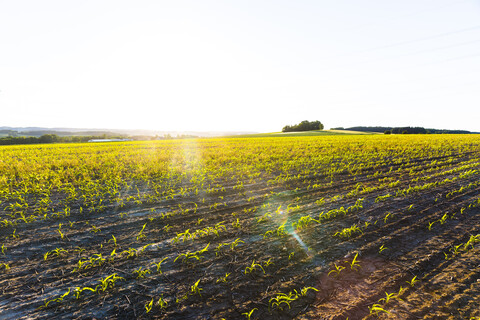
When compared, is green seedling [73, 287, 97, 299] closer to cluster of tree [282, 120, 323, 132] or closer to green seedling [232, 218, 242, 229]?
green seedling [232, 218, 242, 229]

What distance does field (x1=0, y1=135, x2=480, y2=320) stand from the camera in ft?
8.63

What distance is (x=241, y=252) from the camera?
3.67 m

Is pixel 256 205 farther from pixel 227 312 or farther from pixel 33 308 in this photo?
pixel 33 308

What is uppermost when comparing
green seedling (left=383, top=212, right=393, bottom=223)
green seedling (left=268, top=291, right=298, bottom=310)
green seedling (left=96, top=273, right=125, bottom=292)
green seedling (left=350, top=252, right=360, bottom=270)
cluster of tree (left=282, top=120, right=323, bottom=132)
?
cluster of tree (left=282, top=120, right=323, bottom=132)

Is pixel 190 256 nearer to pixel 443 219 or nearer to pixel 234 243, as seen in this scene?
pixel 234 243

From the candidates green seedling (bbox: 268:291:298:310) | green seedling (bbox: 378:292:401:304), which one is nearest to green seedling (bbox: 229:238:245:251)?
green seedling (bbox: 268:291:298:310)

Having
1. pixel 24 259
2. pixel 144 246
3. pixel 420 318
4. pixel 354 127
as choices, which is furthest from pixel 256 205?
pixel 354 127

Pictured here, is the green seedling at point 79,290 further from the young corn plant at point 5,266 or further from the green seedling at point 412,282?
the green seedling at point 412,282

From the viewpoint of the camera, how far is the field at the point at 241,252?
104 inches

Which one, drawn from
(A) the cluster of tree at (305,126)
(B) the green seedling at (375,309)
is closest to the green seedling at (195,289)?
(B) the green seedling at (375,309)

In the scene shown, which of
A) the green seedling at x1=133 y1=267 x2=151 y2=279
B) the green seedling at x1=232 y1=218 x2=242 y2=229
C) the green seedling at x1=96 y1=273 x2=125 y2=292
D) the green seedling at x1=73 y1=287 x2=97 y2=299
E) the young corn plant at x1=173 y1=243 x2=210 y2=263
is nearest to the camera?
the green seedling at x1=73 y1=287 x2=97 y2=299

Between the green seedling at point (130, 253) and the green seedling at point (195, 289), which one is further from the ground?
the green seedling at point (130, 253)

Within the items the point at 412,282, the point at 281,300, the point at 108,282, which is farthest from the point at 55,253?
the point at 412,282

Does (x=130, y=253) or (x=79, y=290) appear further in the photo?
(x=130, y=253)
